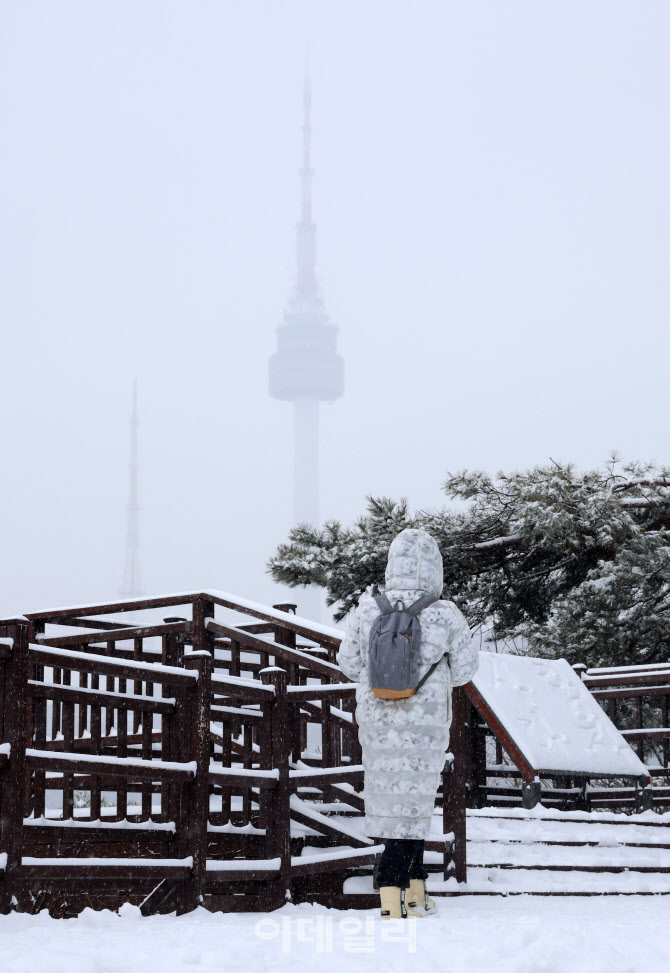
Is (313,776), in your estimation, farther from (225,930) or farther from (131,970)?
(131,970)

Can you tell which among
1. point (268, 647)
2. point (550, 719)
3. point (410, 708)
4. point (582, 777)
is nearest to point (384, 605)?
point (410, 708)

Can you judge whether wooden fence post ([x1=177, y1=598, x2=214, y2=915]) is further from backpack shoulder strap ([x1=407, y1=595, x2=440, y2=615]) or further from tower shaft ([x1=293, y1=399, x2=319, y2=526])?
tower shaft ([x1=293, y1=399, x2=319, y2=526])

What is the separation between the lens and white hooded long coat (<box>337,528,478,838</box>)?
528cm

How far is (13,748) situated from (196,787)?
3.58 feet

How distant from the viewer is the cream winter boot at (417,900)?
539 centimetres

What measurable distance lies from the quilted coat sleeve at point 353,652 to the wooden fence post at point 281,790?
24.3 inches

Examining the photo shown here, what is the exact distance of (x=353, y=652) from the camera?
539cm

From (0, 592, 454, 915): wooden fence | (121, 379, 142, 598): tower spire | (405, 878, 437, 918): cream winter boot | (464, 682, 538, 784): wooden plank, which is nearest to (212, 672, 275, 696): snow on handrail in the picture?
(0, 592, 454, 915): wooden fence

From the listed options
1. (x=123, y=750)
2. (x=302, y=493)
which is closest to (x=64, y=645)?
(x=123, y=750)

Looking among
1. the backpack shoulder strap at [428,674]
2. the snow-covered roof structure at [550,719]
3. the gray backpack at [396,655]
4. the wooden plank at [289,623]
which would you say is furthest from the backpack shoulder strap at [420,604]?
the snow-covered roof structure at [550,719]

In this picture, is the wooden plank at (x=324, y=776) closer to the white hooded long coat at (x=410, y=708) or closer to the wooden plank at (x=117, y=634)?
the white hooded long coat at (x=410, y=708)

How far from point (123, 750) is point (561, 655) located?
10012 millimetres

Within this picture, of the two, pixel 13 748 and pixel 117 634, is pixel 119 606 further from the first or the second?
pixel 13 748

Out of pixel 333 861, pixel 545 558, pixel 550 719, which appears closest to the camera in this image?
pixel 333 861
